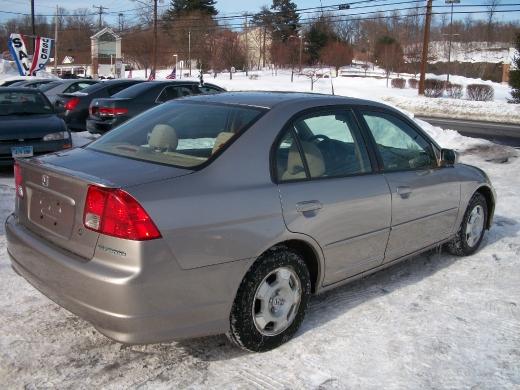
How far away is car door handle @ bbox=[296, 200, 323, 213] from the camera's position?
339 centimetres

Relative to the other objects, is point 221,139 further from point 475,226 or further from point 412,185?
point 475,226

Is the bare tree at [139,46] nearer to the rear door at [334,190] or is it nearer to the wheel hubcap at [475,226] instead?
the wheel hubcap at [475,226]

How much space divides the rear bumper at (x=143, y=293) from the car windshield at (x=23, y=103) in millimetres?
6685

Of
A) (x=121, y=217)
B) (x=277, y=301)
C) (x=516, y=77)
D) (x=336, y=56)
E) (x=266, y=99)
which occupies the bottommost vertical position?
(x=277, y=301)

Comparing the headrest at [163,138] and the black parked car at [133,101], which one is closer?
the headrest at [163,138]

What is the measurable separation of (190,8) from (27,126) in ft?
264

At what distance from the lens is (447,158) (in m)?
4.84

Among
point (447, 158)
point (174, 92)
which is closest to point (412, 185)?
point (447, 158)

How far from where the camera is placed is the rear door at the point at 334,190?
3439 millimetres

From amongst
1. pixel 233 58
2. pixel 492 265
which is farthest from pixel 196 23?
pixel 492 265

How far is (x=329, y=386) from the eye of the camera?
3018 millimetres

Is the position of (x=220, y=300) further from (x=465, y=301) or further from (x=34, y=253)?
(x=465, y=301)

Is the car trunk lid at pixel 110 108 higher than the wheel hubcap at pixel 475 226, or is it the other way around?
the car trunk lid at pixel 110 108

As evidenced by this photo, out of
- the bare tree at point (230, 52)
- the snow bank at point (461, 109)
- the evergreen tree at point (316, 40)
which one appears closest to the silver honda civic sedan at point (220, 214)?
the snow bank at point (461, 109)
